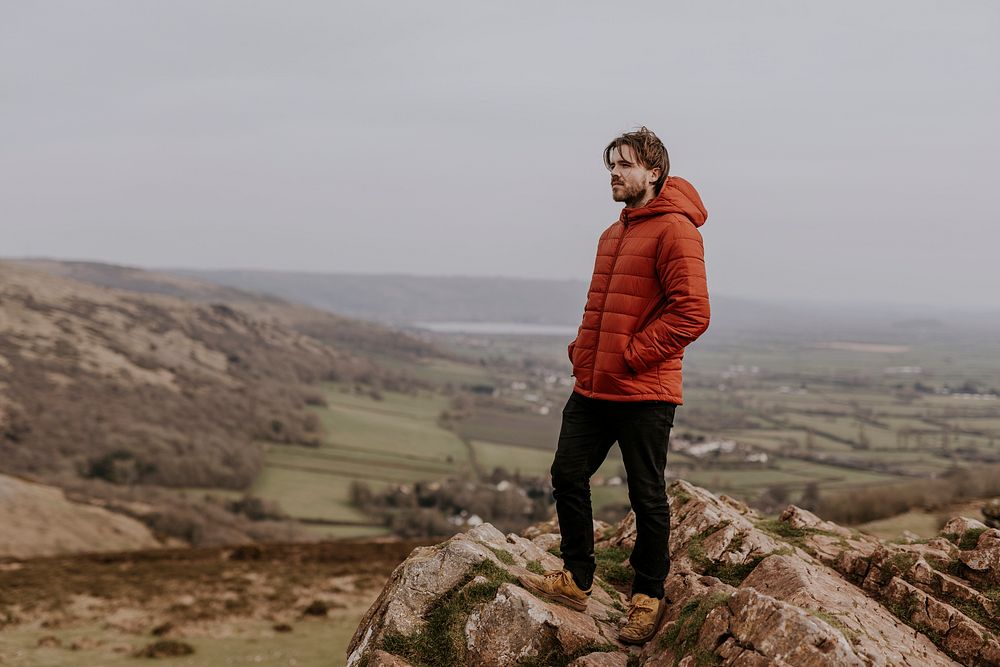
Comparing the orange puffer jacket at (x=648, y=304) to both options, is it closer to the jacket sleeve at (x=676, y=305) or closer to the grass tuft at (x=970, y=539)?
the jacket sleeve at (x=676, y=305)

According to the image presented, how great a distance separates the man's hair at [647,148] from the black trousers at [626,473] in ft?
6.86

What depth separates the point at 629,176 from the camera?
5730 millimetres

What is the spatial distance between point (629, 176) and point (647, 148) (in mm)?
279

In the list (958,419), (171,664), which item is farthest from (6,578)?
(958,419)

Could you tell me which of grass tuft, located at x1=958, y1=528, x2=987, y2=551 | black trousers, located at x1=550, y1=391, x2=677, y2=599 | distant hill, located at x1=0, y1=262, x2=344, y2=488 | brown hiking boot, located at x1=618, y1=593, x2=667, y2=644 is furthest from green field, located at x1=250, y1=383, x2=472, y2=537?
brown hiking boot, located at x1=618, y1=593, x2=667, y2=644

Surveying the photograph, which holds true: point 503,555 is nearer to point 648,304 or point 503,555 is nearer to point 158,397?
point 648,304

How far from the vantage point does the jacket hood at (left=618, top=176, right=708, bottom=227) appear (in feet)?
18.5

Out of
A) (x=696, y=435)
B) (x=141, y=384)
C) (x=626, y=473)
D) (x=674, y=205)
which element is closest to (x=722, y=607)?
(x=626, y=473)

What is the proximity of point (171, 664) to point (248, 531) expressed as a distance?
43153 millimetres

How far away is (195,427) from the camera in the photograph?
97.9 metres

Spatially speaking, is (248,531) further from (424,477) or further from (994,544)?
(994,544)

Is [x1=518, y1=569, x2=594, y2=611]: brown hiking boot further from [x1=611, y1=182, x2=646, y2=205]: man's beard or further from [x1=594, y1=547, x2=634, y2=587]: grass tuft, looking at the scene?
[x1=611, y1=182, x2=646, y2=205]: man's beard

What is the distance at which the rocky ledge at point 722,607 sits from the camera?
454 centimetres

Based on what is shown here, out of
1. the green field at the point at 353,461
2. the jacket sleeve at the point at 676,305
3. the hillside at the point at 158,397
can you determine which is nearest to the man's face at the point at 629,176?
the jacket sleeve at the point at 676,305
